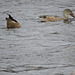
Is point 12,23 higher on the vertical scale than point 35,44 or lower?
higher

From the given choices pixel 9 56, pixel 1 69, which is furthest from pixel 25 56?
pixel 1 69

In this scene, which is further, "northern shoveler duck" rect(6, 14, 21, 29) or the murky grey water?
"northern shoveler duck" rect(6, 14, 21, 29)

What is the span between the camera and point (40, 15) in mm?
14938

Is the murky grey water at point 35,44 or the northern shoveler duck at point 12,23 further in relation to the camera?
the northern shoveler duck at point 12,23

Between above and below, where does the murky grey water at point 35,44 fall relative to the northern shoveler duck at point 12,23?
below

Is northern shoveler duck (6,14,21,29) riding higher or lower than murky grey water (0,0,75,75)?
higher

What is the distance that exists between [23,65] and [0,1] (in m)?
9.85

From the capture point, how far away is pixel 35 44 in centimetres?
1065

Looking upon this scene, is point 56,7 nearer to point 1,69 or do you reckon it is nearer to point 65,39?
point 65,39

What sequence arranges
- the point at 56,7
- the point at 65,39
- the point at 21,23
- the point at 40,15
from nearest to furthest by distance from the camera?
the point at 65,39
the point at 21,23
the point at 40,15
the point at 56,7

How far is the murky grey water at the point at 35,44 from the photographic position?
808 centimetres

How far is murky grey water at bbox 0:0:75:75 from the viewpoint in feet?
26.5

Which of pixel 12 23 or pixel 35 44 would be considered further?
pixel 12 23

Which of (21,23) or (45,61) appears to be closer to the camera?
(45,61)
